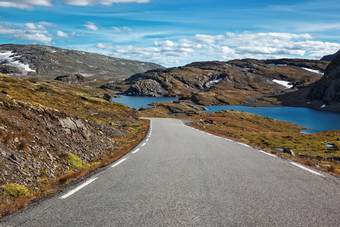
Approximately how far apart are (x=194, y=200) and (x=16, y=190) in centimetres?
501

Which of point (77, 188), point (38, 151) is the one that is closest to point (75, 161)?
point (38, 151)

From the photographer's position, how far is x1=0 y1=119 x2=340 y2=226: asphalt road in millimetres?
4719

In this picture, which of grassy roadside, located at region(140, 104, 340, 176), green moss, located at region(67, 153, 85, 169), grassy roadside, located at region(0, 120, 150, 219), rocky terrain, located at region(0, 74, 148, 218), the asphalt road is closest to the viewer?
the asphalt road

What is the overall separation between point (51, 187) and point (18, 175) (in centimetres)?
105

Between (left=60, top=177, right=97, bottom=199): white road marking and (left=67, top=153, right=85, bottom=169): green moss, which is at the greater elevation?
(left=60, top=177, right=97, bottom=199): white road marking

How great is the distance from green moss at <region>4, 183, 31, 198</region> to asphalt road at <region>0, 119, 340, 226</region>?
996 mm

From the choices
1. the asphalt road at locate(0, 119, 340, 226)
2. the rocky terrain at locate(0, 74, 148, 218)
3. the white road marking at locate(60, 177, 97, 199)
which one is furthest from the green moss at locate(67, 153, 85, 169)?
the white road marking at locate(60, 177, 97, 199)

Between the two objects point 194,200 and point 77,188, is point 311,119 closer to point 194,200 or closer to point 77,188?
point 194,200

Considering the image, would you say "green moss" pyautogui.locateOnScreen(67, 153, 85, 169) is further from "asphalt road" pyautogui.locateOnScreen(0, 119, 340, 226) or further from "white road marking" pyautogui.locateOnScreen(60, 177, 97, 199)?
"white road marking" pyautogui.locateOnScreen(60, 177, 97, 199)

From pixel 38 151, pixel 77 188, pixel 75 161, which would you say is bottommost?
pixel 75 161

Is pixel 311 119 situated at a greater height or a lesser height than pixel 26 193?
lesser

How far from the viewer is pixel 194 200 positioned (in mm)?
5754

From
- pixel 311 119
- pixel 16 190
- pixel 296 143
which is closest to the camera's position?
pixel 16 190

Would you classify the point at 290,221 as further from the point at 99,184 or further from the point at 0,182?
the point at 0,182
